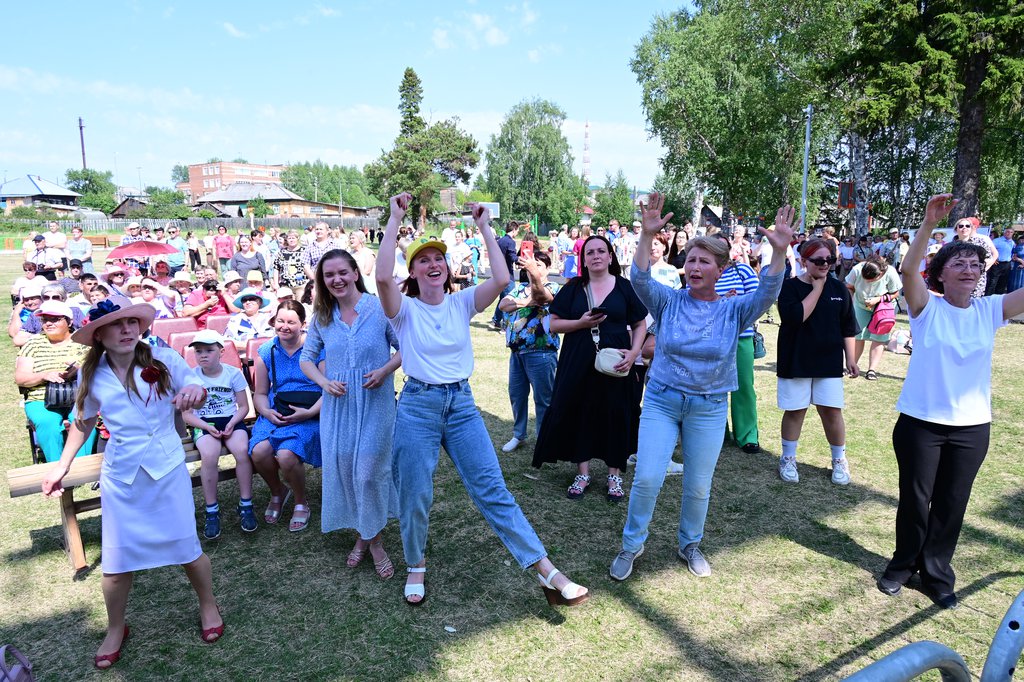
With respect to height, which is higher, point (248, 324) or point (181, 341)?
point (248, 324)

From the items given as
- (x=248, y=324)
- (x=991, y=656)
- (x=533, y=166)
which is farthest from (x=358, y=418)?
(x=533, y=166)

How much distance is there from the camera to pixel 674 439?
3.46m

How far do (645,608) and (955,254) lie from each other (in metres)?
2.40

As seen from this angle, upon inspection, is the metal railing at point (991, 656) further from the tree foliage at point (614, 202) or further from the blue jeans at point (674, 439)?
the tree foliage at point (614, 202)

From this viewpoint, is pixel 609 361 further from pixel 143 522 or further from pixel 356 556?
pixel 143 522

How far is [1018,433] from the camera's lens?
19.4 ft

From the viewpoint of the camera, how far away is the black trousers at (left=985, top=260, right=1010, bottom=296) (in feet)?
44.5

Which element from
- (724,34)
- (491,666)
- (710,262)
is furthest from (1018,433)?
(724,34)

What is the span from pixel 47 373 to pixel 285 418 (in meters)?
2.05

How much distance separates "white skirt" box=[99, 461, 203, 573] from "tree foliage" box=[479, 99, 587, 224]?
6097 centimetres

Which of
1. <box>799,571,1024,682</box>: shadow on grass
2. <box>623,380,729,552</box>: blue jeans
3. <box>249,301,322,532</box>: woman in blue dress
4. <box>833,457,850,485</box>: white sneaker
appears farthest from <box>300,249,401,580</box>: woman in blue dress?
<box>833,457,850,485</box>: white sneaker

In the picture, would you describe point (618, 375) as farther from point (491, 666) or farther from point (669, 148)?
point (669, 148)

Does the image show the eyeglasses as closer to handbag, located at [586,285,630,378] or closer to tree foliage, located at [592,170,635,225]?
handbag, located at [586,285,630,378]

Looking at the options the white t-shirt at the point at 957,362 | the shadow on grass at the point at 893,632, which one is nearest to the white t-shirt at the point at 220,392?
the shadow on grass at the point at 893,632
